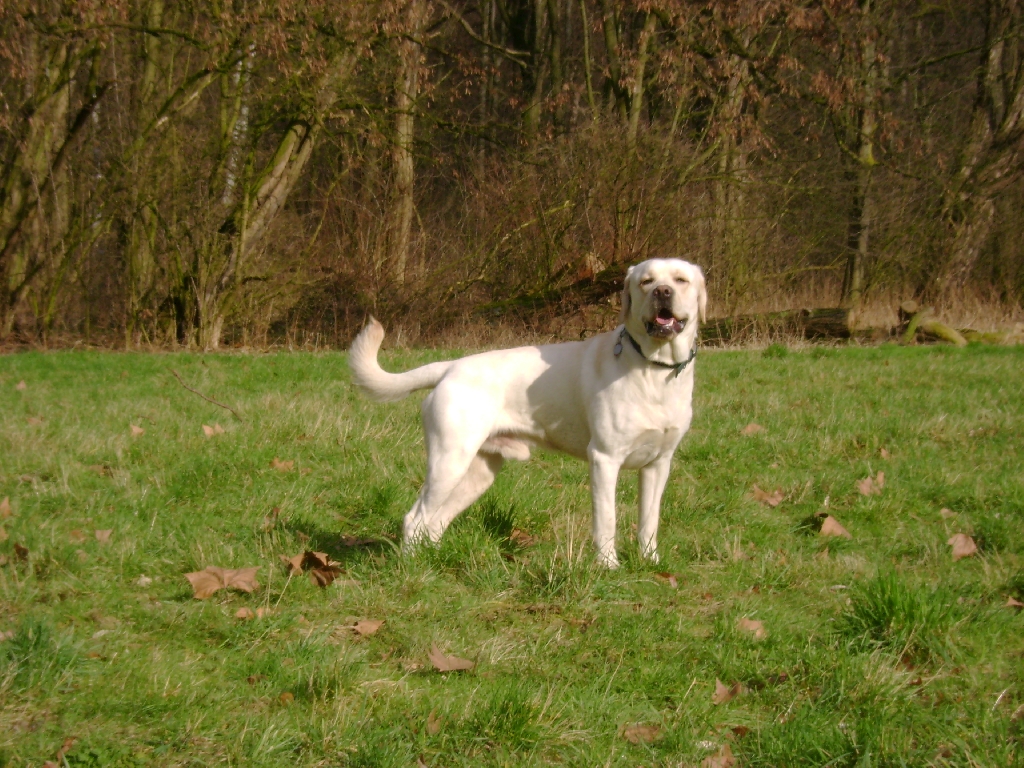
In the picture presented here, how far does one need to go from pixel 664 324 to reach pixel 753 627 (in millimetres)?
1354

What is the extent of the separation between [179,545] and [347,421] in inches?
96.9

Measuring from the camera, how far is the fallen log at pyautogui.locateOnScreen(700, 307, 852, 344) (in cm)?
1344

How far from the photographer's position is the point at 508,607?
3.70 metres

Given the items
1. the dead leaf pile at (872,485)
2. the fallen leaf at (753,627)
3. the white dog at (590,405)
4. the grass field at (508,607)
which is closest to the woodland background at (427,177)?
the grass field at (508,607)

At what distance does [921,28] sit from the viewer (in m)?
20.9

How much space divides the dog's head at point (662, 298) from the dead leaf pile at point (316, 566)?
172 cm

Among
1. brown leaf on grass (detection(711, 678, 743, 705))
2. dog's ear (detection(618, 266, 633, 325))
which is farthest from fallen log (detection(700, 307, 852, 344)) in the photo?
brown leaf on grass (detection(711, 678, 743, 705))

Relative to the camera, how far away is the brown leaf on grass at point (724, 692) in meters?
→ 2.95

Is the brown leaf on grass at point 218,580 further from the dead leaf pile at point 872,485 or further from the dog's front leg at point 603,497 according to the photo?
the dead leaf pile at point 872,485

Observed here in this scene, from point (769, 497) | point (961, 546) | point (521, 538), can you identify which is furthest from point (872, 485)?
point (521, 538)

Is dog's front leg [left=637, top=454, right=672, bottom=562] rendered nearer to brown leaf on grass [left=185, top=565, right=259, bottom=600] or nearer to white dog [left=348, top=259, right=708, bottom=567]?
white dog [left=348, top=259, right=708, bottom=567]

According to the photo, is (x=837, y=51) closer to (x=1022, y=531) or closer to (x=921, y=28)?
(x=921, y=28)

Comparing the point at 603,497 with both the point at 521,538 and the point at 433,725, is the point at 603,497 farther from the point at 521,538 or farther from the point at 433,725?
the point at 433,725

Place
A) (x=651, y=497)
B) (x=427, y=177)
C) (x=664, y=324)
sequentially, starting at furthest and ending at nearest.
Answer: (x=427, y=177) → (x=651, y=497) → (x=664, y=324)
